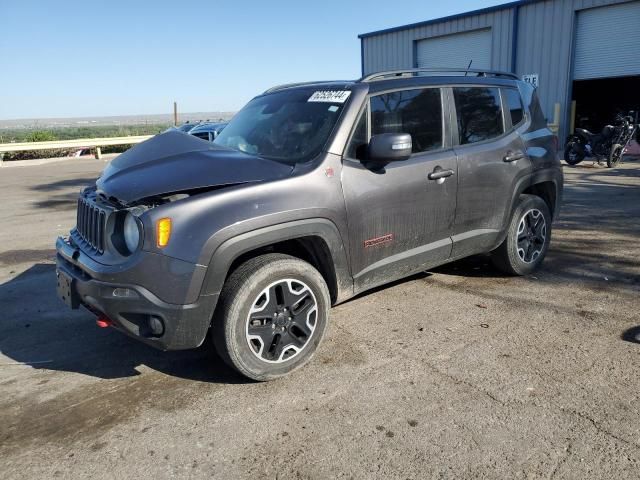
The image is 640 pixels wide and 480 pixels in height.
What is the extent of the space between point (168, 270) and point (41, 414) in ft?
3.86

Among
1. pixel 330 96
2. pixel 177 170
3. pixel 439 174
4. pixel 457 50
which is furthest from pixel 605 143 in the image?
pixel 177 170

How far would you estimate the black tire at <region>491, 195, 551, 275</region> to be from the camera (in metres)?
4.93

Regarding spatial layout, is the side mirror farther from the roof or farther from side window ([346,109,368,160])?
the roof

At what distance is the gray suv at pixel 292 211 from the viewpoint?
3.00 m

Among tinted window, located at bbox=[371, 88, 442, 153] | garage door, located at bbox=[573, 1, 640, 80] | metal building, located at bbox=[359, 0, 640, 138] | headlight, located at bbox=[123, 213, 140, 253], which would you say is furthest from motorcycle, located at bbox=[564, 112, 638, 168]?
headlight, located at bbox=[123, 213, 140, 253]

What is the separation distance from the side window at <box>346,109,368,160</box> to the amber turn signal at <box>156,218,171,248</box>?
4.41 ft

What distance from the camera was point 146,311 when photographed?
2961 mm

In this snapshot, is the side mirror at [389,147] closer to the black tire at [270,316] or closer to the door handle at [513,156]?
the black tire at [270,316]

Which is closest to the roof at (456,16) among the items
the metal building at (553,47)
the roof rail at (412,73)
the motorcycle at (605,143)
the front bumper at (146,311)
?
the metal building at (553,47)

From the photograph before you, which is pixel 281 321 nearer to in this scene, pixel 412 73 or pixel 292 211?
pixel 292 211

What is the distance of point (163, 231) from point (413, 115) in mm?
2160

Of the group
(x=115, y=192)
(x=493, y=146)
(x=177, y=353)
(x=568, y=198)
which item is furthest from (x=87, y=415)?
(x=568, y=198)

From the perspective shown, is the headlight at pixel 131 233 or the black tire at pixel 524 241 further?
the black tire at pixel 524 241

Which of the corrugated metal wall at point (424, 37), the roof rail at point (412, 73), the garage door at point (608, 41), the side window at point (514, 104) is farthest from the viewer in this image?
the corrugated metal wall at point (424, 37)
